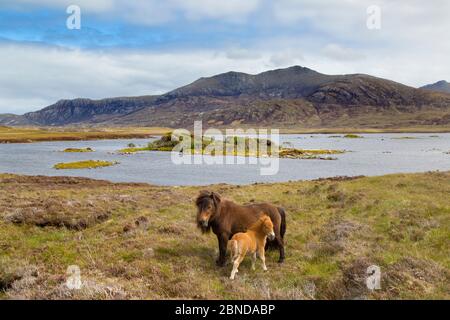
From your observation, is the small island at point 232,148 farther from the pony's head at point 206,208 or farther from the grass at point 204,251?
the pony's head at point 206,208

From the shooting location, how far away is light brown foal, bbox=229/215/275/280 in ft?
39.8

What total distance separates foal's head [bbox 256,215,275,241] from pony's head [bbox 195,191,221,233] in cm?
147

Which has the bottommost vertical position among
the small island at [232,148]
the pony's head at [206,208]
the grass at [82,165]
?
the grass at [82,165]

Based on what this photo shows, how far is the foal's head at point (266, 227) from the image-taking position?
12.7 metres

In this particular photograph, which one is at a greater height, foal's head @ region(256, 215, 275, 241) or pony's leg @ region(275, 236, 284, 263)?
foal's head @ region(256, 215, 275, 241)

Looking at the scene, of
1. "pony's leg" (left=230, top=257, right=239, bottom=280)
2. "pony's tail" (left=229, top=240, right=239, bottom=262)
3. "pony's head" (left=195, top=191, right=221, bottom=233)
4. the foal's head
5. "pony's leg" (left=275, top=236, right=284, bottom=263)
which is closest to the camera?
"pony's leg" (left=230, top=257, right=239, bottom=280)

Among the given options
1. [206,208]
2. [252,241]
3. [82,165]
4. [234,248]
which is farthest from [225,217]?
[82,165]

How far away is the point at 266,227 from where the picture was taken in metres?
12.8

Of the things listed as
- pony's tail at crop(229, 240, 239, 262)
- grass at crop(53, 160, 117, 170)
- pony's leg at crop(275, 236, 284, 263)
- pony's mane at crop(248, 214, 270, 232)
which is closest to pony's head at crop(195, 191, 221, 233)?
pony's tail at crop(229, 240, 239, 262)

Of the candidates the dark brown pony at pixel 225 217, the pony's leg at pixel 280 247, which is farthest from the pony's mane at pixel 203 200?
the pony's leg at pixel 280 247

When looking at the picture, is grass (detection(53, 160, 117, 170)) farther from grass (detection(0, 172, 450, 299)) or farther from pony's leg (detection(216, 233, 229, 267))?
pony's leg (detection(216, 233, 229, 267))

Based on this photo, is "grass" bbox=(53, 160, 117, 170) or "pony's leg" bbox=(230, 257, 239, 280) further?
"grass" bbox=(53, 160, 117, 170)
